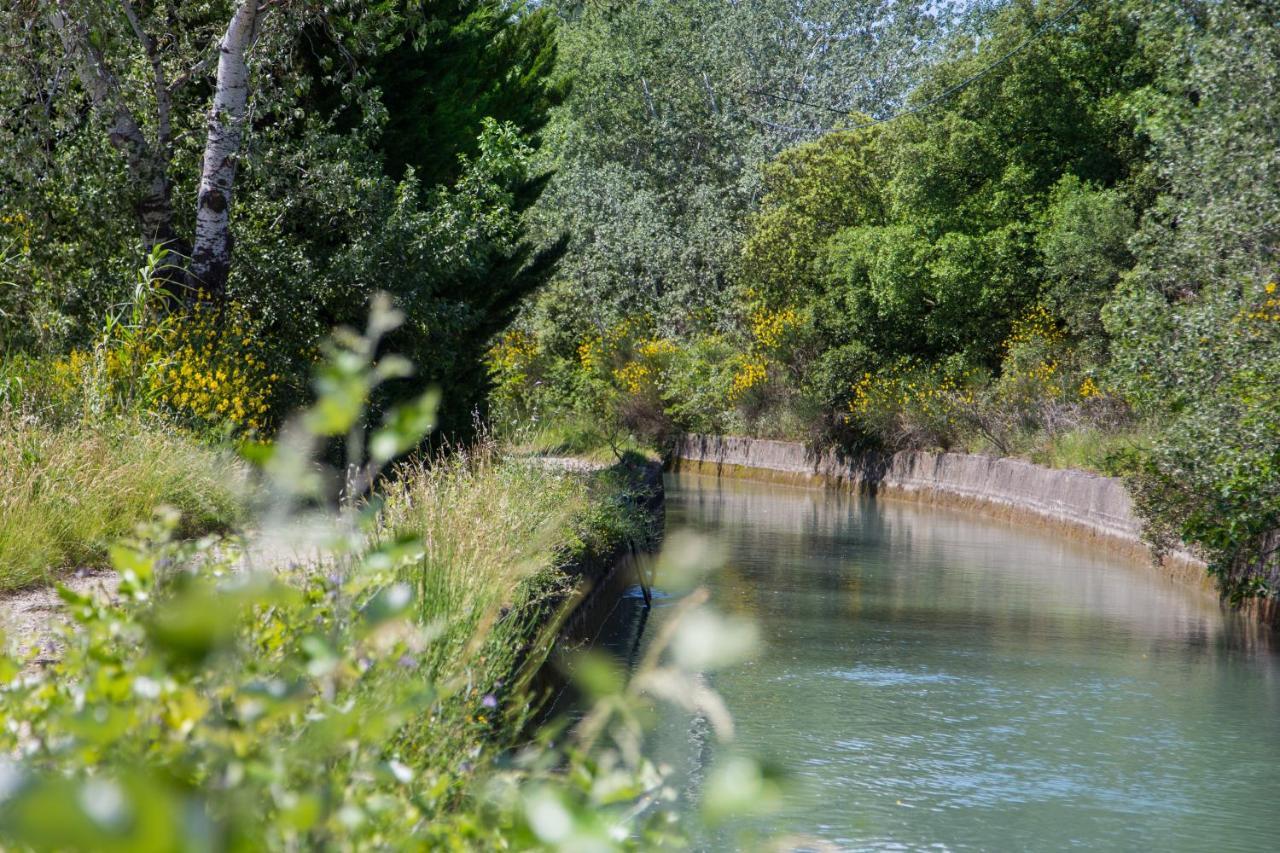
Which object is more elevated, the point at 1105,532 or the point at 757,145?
the point at 757,145

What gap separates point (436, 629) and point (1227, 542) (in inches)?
459

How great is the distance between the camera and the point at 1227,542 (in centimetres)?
1332

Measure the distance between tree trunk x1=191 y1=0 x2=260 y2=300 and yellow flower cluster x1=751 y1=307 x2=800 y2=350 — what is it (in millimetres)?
23970

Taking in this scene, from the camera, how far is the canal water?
755cm

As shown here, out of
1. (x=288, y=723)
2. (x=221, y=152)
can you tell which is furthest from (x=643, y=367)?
(x=288, y=723)

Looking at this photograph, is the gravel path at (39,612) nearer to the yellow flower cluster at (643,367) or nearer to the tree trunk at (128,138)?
the tree trunk at (128,138)

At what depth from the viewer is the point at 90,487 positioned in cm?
878

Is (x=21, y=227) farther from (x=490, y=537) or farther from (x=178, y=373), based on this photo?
(x=490, y=537)

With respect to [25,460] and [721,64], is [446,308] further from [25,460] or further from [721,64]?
[721,64]

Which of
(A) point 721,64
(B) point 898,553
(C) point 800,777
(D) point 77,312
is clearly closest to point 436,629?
(C) point 800,777

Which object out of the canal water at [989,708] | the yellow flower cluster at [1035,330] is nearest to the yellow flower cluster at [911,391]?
the yellow flower cluster at [1035,330]

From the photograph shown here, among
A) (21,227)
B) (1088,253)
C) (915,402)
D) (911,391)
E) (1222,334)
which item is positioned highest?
(1088,253)

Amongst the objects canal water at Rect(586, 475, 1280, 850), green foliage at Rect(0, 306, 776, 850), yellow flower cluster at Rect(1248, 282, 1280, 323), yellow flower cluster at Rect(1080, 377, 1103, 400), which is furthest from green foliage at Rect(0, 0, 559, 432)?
yellow flower cluster at Rect(1080, 377, 1103, 400)

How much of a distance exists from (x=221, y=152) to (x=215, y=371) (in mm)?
2766
